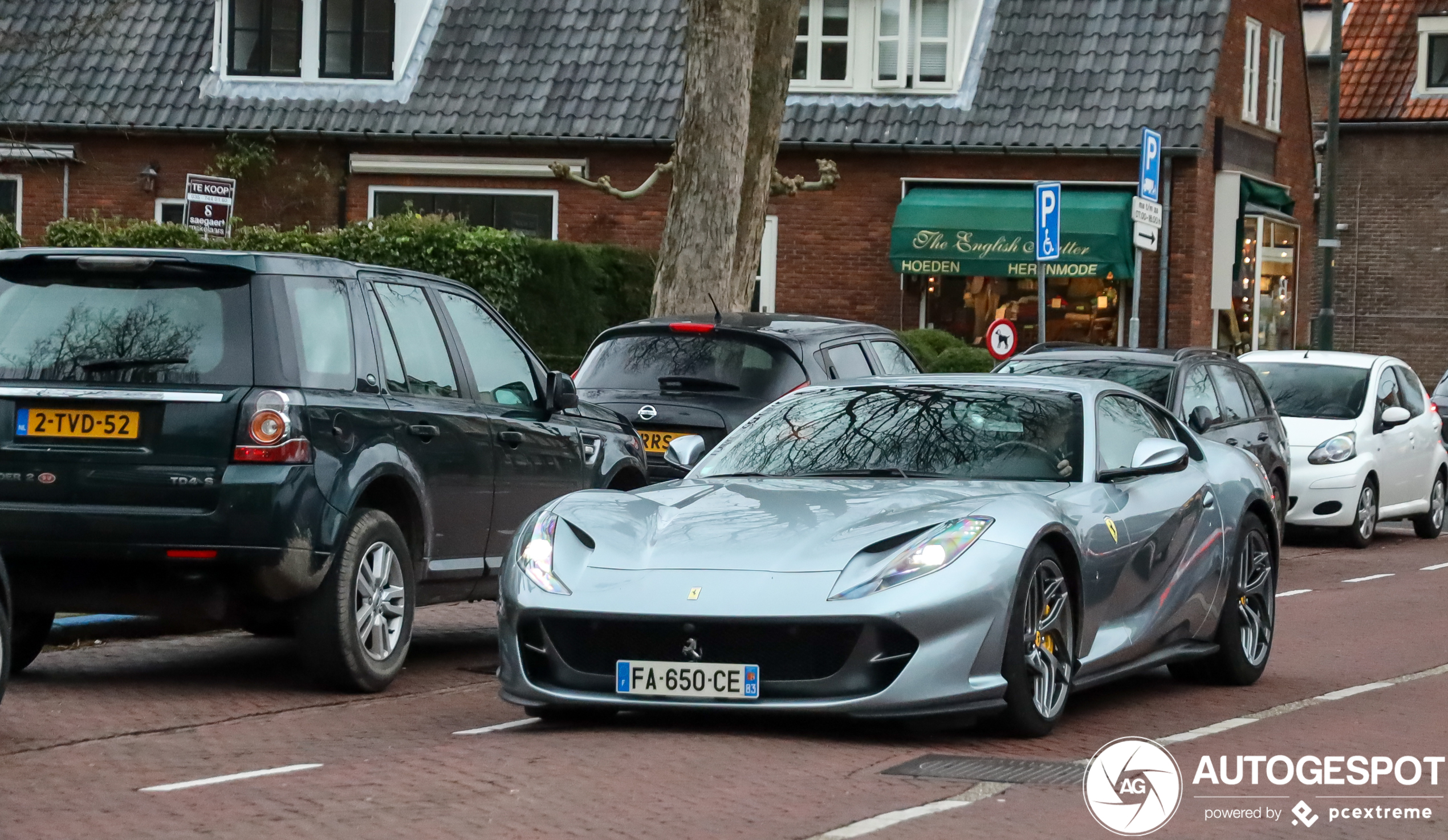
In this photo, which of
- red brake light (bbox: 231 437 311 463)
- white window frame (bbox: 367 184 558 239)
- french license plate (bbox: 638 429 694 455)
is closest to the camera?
red brake light (bbox: 231 437 311 463)

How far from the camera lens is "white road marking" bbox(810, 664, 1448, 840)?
6238 millimetres

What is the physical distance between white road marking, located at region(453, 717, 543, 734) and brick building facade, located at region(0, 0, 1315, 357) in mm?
24429

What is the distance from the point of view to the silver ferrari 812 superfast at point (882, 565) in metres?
7.48

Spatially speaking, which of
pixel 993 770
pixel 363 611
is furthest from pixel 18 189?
pixel 993 770

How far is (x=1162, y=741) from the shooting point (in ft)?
26.5

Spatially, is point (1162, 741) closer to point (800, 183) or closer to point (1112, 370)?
point (1112, 370)

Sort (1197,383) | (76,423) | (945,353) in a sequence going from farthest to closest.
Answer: (945,353) < (1197,383) < (76,423)

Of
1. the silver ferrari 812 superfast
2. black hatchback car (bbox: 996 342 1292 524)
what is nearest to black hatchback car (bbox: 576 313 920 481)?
black hatchback car (bbox: 996 342 1292 524)

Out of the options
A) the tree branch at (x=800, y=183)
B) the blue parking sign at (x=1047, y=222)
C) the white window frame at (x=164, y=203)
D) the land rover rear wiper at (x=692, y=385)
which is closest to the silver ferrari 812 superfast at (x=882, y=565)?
the land rover rear wiper at (x=692, y=385)

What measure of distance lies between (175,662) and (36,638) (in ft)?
2.41

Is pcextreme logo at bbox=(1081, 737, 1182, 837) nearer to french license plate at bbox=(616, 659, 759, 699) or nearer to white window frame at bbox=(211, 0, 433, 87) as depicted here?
french license plate at bbox=(616, 659, 759, 699)

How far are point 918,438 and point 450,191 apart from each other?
25983 mm

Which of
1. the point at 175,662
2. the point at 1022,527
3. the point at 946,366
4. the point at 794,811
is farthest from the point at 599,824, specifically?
the point at 946,366

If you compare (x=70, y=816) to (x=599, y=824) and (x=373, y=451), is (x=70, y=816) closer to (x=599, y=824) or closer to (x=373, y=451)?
(x=599, y=824)
